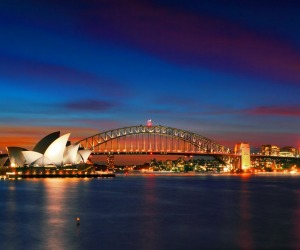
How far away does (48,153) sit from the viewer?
90000mm

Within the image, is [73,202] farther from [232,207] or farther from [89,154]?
[89,154]

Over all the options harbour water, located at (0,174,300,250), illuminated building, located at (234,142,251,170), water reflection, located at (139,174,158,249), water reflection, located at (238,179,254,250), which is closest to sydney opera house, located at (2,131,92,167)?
illuminated building, located at (234,142,251,170)

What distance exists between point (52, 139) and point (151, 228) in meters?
66.5

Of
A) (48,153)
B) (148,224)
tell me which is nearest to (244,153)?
(48,153)

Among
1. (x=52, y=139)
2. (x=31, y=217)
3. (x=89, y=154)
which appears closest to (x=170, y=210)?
(x=31, y=217)

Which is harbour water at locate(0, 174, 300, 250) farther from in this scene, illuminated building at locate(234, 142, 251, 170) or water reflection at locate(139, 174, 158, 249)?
illuminated building at locate(234, 142, 251, 170)

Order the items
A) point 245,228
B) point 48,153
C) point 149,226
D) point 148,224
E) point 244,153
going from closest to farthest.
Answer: point 245,228
point 149,226
point 148,224
point 48,153
point 244,153

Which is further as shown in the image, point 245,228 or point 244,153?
point 244,153

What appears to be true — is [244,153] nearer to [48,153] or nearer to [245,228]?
[48,153]

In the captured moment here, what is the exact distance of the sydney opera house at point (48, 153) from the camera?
3516 inches

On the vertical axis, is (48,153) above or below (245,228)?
above

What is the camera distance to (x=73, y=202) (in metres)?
38.8

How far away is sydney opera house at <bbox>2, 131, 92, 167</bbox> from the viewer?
89.3m

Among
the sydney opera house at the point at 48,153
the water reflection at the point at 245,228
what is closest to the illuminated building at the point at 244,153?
the sydney opera house at the point at 48,153
